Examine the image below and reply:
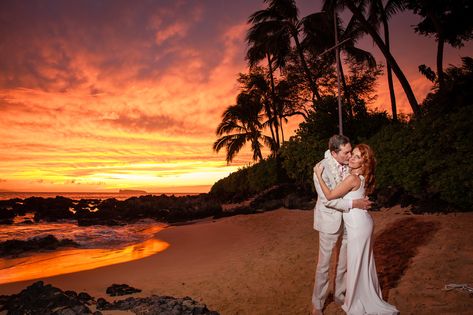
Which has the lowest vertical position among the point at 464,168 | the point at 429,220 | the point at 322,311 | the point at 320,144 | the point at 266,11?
the point at 322,311

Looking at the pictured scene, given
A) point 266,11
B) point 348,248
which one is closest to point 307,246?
point 348,248

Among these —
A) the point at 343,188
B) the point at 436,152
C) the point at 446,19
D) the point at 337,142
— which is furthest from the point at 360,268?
the point at 446,19

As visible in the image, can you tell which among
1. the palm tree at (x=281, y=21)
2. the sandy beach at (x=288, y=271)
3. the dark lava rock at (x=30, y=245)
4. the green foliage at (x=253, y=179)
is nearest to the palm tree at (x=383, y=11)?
the palm tree at (x=281, y=21)

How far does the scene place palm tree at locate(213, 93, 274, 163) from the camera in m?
34.0

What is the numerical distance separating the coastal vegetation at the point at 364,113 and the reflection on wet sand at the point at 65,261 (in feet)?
26.6

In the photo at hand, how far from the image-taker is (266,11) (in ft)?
83.3

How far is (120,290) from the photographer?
627 centimetres

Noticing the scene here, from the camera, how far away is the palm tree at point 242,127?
112 feet

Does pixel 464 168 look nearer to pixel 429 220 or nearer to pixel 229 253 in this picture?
pixel 429 220

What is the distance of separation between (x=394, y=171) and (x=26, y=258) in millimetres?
12565

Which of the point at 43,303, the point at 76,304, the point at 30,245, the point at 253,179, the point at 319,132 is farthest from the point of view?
the point at 253,179

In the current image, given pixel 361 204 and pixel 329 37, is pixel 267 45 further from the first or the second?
pixel 361 204

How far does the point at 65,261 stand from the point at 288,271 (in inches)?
276

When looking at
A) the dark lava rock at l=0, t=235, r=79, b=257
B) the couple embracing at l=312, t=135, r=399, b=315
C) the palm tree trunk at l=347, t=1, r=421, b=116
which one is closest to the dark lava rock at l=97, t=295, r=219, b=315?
the couple embracing at l=312, t=135, r=399, b=315
